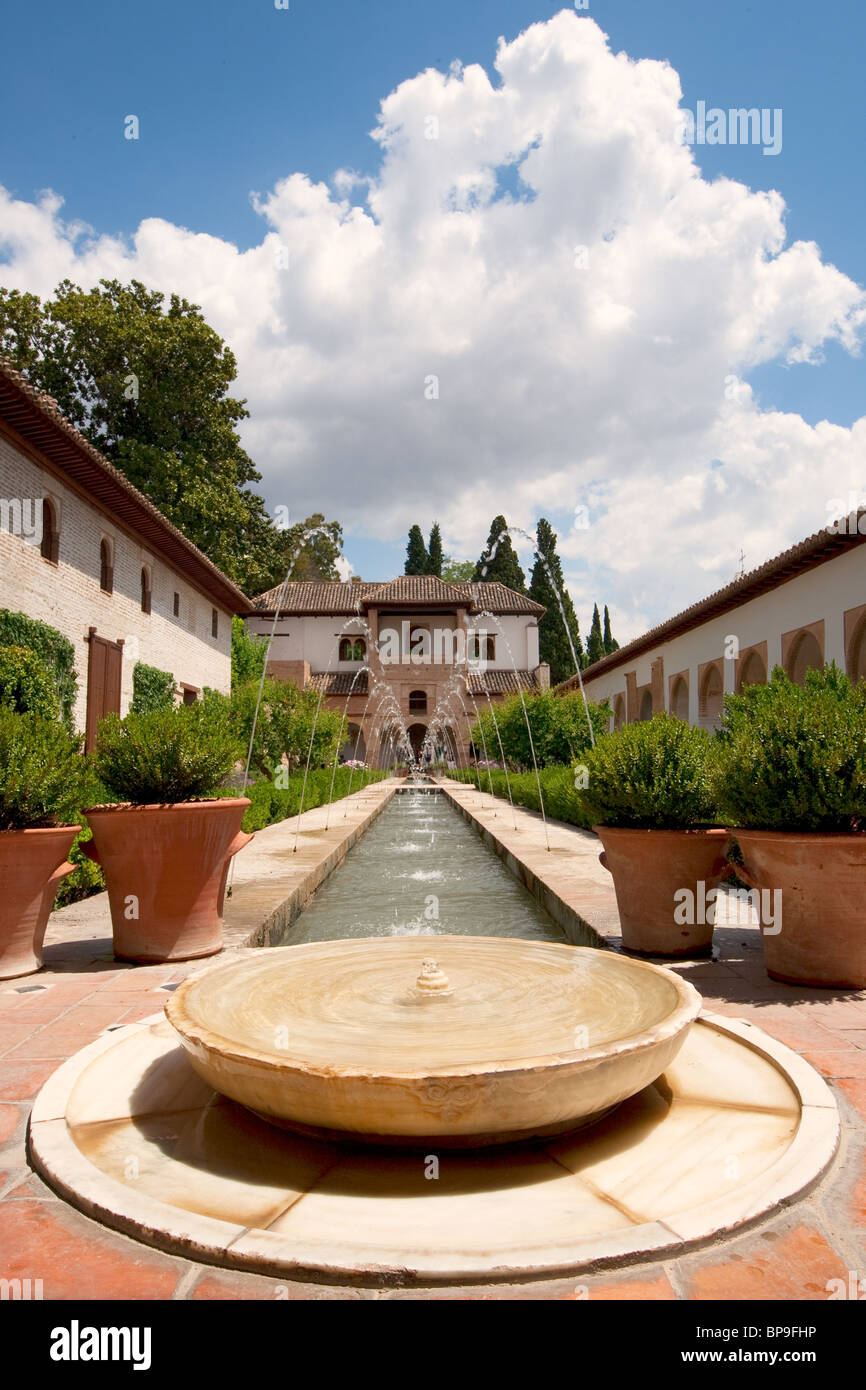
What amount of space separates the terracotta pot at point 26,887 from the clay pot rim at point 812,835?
10.4ft

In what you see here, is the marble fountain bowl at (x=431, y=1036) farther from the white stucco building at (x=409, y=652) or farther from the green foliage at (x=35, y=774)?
the white stucco building at (x=409, y=652)

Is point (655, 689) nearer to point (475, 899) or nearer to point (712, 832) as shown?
point (475, 899)

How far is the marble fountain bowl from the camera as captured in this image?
1.92 metres

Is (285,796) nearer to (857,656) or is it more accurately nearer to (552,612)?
(857,656)

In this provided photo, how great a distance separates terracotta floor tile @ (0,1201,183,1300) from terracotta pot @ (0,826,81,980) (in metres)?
2.24

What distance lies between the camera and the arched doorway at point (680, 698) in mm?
22577

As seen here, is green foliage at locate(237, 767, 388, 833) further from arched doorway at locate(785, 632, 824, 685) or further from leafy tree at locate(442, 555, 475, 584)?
leafy tree at locate(442, 555, 475, 584)

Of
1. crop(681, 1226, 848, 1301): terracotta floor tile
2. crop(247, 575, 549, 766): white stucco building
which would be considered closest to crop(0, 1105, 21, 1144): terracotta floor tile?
crop(681, 1226, 848, 1301): terracotta floor tile

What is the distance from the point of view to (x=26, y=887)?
3.95 m

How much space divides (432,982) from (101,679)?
487 inches

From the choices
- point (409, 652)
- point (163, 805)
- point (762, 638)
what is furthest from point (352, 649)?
point (163, 805)

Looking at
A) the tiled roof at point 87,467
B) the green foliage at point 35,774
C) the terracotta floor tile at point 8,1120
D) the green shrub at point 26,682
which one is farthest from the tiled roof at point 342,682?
the terracotta floor tile at point 8,1120

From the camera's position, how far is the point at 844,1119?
2.29m

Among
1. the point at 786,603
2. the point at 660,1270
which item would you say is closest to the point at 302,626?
the point at 786,603
